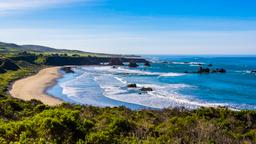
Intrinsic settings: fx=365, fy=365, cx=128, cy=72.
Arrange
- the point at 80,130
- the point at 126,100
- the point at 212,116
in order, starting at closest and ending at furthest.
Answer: the point at 80,130
the point at 212,116
the point at 126,100

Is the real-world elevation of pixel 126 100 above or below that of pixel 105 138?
below

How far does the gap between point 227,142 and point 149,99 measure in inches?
1315

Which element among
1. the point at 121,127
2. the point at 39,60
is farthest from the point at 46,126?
the point at 39,60

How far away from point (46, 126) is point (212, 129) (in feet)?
20.1

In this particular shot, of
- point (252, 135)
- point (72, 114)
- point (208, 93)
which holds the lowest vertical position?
point (208, 93)

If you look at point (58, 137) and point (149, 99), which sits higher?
point (58, 137)

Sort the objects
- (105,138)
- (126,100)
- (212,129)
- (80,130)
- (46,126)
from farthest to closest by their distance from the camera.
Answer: (126,100), (212,129), (80,130), (46,126), (105,138)

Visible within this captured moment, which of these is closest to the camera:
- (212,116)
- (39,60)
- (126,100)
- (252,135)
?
(252,135)

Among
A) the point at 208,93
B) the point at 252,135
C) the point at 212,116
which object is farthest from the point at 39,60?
the point at 252,135

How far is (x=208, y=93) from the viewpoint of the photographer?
173 feet

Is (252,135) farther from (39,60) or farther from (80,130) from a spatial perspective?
(39,60)

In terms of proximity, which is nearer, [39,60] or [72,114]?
[72,114]

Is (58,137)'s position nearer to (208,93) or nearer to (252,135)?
(252,135)

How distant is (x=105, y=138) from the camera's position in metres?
8.90
